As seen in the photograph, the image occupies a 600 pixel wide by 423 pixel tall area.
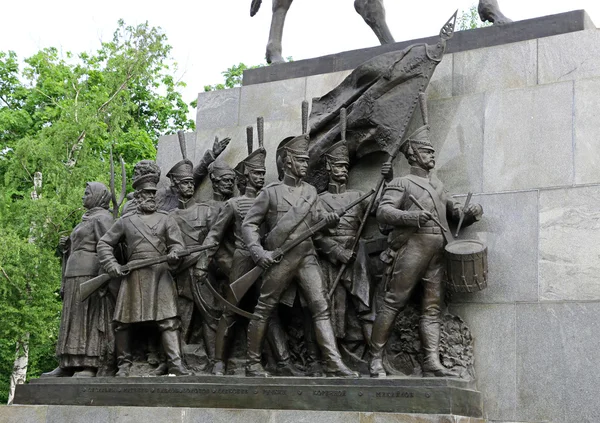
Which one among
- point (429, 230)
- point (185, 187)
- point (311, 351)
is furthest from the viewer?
point (185, 187)

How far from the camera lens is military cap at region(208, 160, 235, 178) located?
1191 cm

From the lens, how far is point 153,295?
11.0 meters

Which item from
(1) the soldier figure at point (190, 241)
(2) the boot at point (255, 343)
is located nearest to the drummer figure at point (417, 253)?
(2) the boot at point (255, 343)

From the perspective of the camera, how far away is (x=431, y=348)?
9.81 meters

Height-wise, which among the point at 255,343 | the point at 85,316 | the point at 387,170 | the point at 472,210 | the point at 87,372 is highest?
the point at 387,170

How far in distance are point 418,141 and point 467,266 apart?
5.02 feet

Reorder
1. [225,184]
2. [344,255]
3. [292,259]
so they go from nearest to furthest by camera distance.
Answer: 1. [292,259]
2. [344,255]
3. [225,184]

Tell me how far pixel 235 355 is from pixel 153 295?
→ 3.81ft

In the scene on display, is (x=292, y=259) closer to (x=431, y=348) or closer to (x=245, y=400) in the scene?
(x=245, y=400)

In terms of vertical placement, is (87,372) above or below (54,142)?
below

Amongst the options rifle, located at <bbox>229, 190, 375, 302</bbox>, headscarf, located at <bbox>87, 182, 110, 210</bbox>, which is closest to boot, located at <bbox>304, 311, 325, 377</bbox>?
rifle, located at <bbox>229, 190, 375, 302</bbox>

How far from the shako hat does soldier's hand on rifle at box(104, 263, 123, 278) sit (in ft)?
11.5

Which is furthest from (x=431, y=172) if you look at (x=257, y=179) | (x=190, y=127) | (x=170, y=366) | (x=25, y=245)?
(x=190, y=127)

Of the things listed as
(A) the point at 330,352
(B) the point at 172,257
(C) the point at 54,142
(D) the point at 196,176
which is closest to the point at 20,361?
(C) the point at 54,142
